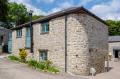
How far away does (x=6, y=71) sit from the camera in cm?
2112

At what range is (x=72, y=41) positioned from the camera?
23.0 metres

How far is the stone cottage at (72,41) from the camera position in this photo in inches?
897

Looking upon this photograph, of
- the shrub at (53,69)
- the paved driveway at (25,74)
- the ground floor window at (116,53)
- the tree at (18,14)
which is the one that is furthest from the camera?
the tree at (18,14)

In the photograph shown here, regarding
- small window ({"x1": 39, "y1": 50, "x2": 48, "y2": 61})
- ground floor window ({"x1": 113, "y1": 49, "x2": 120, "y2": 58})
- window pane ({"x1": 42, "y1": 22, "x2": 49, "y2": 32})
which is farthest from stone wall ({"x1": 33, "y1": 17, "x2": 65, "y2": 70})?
ground floor window ({"x1": 113, "y1": 49, "x2": 120, "y2": 58})

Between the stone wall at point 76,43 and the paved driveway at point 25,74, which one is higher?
the stone wall at point 76,43

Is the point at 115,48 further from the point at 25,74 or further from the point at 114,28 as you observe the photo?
the point at 25,74

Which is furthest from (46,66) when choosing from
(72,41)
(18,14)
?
(18,14)

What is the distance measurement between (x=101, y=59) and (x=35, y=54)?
758 cm

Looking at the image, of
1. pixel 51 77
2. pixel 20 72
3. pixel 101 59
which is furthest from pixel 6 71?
pixel 101 59

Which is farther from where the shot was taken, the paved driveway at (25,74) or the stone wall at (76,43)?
the stone wall at (76,43)

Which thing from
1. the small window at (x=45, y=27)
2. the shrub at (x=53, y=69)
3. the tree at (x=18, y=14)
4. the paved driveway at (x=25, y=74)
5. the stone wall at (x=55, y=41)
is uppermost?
the tree at (x=18, y=14)

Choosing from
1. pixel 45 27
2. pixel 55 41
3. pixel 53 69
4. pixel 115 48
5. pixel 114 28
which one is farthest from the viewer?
pixel 114 28

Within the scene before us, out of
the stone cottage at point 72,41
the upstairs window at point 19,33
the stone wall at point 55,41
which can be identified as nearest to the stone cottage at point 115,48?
the stone cottage at point 72,41

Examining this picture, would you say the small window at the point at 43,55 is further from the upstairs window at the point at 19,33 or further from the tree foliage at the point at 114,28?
the tree foliage at the point at 114,28
